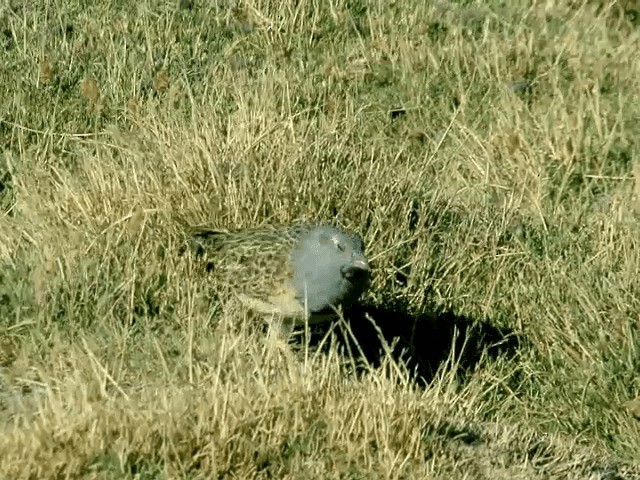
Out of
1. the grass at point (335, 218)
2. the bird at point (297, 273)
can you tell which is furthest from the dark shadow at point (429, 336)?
the bird at point (297, 273)

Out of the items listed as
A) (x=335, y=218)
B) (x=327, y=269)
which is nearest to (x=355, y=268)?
(x=327, y=269)

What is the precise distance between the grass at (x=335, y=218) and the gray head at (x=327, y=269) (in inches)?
11.0

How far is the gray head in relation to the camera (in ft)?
20.7

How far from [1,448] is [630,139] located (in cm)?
571

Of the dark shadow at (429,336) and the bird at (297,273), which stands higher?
the bird at (297,273)

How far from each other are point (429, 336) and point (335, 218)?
82 centimetres

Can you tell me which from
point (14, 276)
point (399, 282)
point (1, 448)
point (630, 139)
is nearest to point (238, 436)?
point (1, 448)

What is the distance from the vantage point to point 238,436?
4.99 meters

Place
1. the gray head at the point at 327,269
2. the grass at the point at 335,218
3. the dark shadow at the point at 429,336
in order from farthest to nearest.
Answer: the dark shadow at the point at 429,336
the gray head at the point at 327,269
the grass at the point at 335,218

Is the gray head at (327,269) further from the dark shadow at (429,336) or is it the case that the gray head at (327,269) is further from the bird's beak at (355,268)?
the dark shadow at (429,336)

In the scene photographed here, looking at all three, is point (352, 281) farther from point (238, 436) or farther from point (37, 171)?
point (37, 171)

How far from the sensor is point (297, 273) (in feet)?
21.0

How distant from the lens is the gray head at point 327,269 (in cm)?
632

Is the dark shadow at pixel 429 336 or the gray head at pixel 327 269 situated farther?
the dark shadow at pixel 429 336
